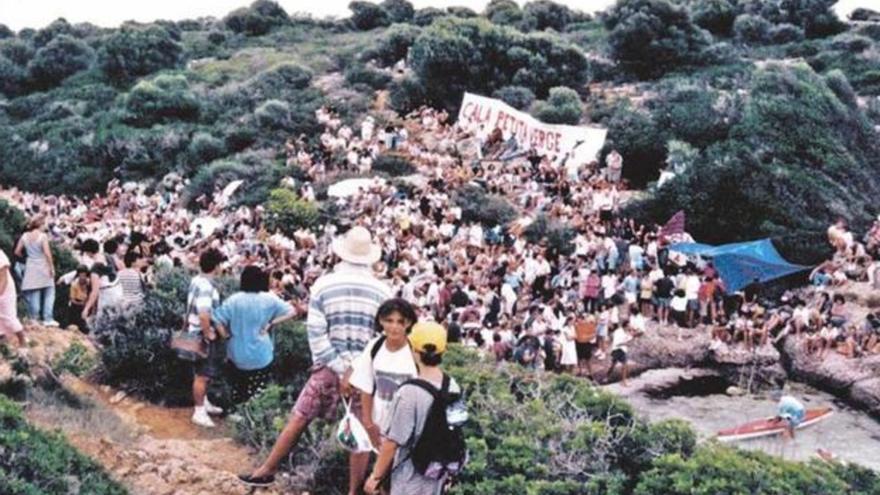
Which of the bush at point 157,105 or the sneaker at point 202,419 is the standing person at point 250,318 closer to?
the sneaker at point 202,419

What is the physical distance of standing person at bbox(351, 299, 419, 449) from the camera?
4.70m

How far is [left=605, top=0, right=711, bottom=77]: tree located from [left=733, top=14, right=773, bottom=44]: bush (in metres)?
4.57

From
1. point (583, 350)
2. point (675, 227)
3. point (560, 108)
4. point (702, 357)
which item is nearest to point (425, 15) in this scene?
point (560, 108)

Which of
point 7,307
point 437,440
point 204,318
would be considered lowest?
point 7,307

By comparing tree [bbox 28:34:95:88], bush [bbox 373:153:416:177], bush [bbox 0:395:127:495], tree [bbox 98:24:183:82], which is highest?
bush [bbox 0:395:127:495]

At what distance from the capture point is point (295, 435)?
5.56 meters

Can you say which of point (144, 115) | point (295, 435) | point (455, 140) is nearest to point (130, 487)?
point (295, 435)

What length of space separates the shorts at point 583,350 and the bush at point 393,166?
1310 cm

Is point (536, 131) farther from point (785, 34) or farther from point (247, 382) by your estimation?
point (247, 382)

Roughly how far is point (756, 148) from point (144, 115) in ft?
76.7

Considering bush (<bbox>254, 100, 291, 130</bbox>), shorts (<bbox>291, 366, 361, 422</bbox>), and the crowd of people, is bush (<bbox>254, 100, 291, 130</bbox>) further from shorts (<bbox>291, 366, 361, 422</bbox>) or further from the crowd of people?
shorts (<bbox>291, 366, 361, 422</bbox>)

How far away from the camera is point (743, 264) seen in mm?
18484

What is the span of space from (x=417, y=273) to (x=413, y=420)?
13.2 m

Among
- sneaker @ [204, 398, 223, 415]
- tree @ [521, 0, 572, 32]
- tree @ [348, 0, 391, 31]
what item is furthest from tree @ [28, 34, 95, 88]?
sneaker @ [204, 398, 223, 415]
